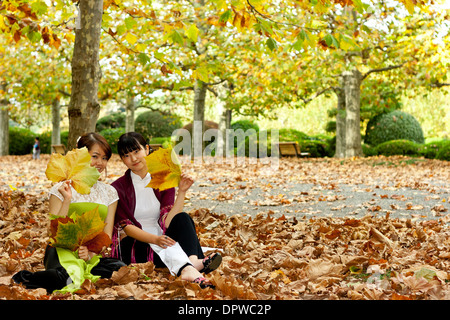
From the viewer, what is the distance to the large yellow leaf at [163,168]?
10.3 ft

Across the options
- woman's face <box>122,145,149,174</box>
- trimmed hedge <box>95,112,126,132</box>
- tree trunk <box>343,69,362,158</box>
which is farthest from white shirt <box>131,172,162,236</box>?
trimmed hedge <box>95,112,126,132</box>

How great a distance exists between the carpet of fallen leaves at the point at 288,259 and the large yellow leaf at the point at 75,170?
2.24 ft

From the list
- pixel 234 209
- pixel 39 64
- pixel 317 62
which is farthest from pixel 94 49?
pixel 39 64

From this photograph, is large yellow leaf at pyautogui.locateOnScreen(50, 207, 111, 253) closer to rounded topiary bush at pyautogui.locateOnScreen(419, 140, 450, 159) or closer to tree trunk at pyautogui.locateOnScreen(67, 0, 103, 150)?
tree trunk at pyautogui.locateOnScreen(67, 0, 103, 150)

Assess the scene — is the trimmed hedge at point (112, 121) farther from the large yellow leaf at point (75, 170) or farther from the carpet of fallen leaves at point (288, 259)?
the large yellow leaf at point (75, 170)

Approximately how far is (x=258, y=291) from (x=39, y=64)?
15.4 m

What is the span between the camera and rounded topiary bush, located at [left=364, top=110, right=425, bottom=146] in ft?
75.1

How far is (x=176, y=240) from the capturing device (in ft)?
11.3

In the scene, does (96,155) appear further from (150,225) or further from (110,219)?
(150,225)

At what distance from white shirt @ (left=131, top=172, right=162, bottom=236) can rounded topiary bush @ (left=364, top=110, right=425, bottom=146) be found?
21.2 metres

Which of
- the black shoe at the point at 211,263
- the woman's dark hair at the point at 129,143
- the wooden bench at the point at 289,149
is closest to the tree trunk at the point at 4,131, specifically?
the wooden bench at the point at 289,149

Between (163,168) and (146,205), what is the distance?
0.53 meters
